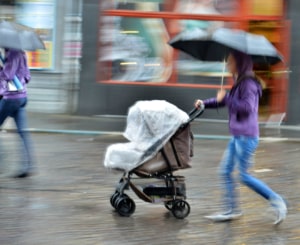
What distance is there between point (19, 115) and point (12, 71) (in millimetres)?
568

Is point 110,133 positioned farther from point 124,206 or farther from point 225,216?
point 225,216

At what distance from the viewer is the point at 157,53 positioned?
532 inches

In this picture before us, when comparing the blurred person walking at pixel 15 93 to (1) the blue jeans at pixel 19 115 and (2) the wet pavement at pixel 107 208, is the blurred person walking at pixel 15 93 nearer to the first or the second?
(1) the blue jeans at pixel 19 115

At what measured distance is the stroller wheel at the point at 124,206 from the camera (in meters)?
6.40

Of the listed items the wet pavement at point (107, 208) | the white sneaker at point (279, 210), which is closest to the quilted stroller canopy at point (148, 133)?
the wet pavement at point (107, 208)

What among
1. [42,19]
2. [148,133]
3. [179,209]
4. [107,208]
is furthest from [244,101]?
[42,19]

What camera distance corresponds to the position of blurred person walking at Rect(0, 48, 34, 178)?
7863mm

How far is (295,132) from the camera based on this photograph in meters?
12.5

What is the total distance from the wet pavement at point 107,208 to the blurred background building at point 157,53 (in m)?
3.59

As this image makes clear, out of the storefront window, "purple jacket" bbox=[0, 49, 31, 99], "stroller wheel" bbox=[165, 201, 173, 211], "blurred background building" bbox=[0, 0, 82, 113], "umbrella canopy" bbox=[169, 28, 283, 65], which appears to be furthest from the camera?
the storefront window

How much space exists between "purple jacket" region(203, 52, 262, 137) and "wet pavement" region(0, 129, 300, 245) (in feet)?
3.12

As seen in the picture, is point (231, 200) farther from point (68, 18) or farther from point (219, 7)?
point (68, 18)

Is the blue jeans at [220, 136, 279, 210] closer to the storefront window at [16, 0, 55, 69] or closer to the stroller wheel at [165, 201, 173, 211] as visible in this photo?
the stroller wheel at [165, 201, 173, 211]

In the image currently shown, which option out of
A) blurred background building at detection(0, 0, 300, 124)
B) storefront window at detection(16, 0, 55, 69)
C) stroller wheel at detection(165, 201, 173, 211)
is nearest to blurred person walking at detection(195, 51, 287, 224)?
stroller wheel at detection(165, 201, 173, 211)
